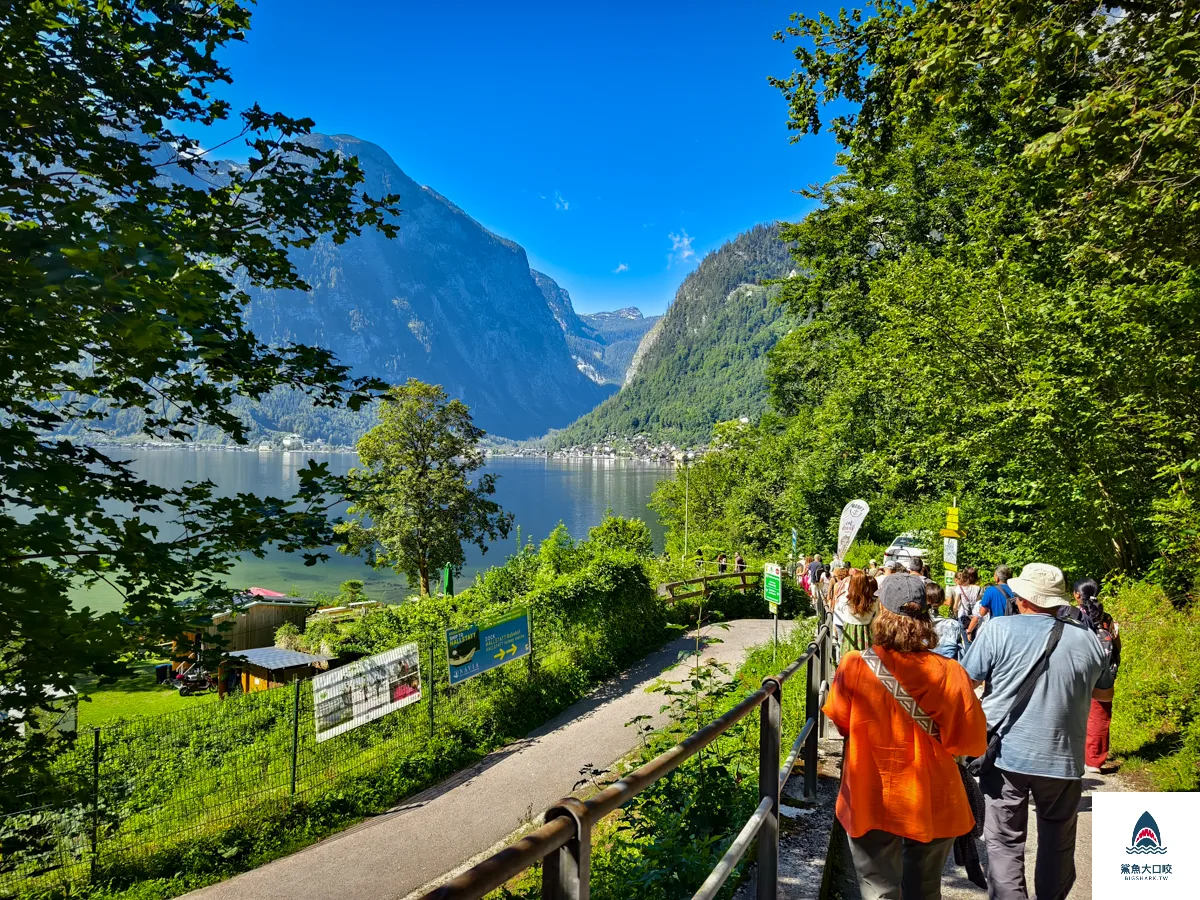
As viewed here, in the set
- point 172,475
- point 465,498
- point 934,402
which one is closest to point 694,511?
point 465,498

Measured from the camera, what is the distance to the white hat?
11.2 ft

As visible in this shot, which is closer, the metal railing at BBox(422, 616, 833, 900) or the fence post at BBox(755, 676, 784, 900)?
the metal railing at BBox(422, 616, 833, 900)

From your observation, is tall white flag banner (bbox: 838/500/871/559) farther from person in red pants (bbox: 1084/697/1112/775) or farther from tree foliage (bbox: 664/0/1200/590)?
person in red pants (bbox: 1084/697/1112/775)

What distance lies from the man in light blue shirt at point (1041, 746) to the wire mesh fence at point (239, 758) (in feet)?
23.1

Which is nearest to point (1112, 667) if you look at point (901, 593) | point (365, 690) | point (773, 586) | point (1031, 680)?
point (1031, 680)

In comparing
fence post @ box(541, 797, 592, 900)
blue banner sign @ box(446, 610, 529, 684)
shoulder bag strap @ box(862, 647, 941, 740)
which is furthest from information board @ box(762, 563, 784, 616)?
fence post @ box(541, 797, 592, 900)

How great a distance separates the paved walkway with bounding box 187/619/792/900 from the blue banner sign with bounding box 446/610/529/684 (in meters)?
1.32

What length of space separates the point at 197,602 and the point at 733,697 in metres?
5.40

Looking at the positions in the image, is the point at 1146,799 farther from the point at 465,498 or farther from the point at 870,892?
the point at 465,498

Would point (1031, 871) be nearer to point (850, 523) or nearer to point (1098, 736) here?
point (1098, 736)

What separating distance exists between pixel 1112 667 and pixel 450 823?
715cm

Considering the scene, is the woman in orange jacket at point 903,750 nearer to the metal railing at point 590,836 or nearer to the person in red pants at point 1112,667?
the metal railing at point 590,836

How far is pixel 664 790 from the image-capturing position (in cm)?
409

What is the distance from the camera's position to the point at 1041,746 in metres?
3.24
